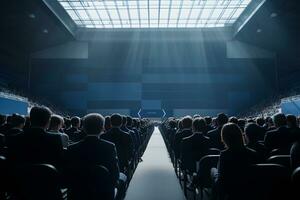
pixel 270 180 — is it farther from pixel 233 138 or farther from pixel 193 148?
pixel 193 148

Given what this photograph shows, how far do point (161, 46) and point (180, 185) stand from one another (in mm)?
30777

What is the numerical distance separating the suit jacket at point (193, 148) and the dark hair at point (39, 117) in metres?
2.41

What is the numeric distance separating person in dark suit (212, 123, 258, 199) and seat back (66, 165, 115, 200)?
1055 mm

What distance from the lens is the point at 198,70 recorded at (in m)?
37.4

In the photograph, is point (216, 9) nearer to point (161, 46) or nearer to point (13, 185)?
point (161, 46)

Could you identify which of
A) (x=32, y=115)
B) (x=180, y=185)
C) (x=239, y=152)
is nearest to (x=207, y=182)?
(x=239, y=152)

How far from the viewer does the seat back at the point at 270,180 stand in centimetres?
283

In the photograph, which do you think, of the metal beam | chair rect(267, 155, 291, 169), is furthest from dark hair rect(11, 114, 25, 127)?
the metal beam

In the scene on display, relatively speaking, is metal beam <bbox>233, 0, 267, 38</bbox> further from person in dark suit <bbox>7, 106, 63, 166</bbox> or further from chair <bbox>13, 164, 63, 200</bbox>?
chair <bbox>13, 164, 63, 200</bbox>

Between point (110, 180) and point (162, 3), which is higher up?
point (162, 3)

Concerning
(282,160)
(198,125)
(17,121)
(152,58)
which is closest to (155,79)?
(152,58)

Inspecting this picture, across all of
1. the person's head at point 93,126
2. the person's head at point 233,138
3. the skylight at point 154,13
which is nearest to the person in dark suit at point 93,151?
the person's head at point 93,126

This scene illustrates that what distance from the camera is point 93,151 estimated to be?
3592mm

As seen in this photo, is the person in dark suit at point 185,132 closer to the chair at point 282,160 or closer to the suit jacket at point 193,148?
the suit jacket at point 193,148
